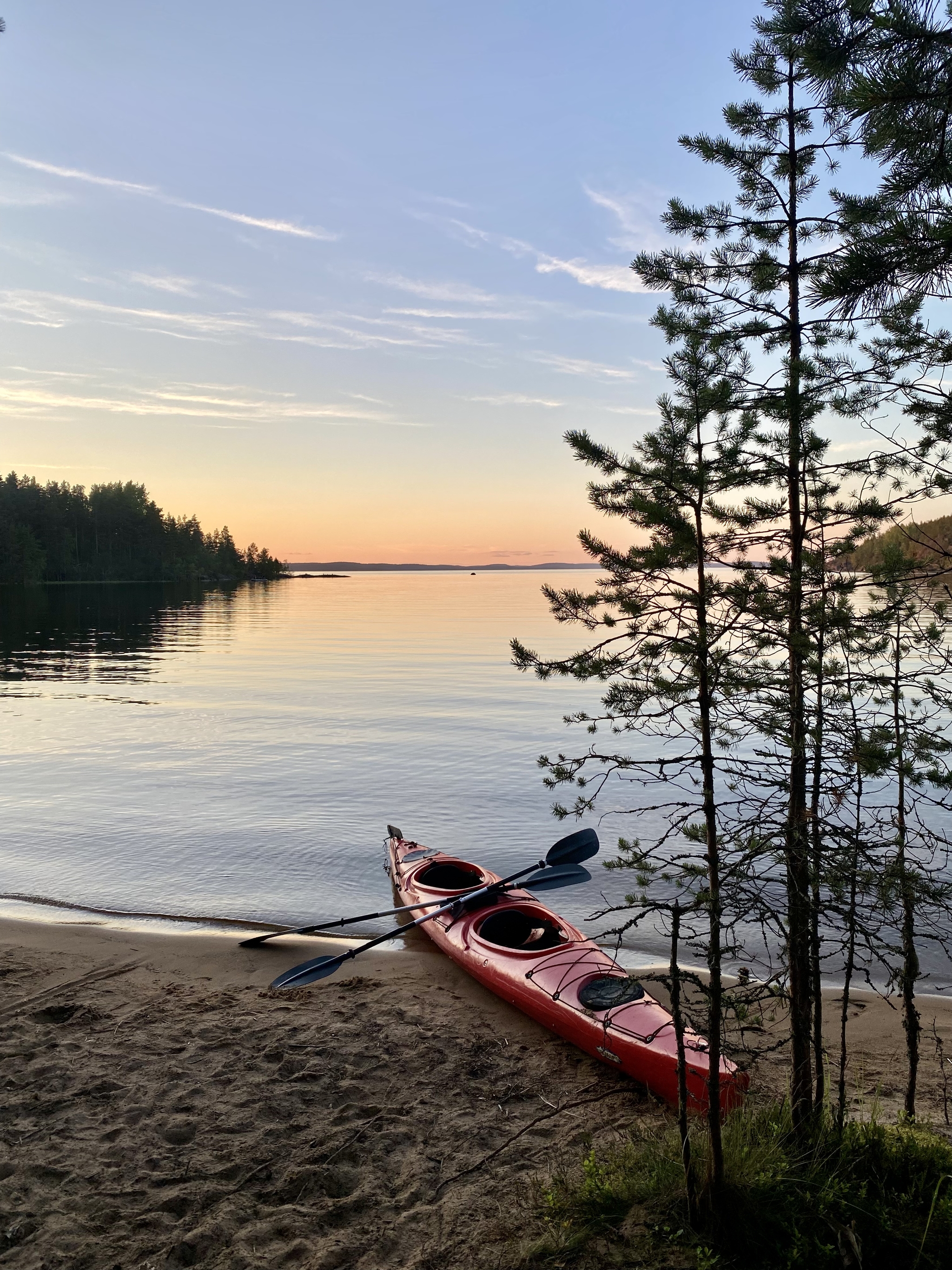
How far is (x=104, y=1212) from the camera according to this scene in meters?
3.79

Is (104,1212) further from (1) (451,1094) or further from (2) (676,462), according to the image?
(2) (676,462)

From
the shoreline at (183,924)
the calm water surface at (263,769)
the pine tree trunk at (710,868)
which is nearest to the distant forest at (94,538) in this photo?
the calm water surface at (263,769)

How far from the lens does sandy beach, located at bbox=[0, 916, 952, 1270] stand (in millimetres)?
3633

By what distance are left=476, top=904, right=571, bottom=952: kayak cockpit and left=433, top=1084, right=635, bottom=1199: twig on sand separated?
1693 millimetres

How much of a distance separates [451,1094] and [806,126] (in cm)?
593

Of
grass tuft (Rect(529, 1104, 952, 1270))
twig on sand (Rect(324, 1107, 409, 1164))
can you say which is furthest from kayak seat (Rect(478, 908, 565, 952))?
grass tuft (Rect(529, 1104, 952, 1270))

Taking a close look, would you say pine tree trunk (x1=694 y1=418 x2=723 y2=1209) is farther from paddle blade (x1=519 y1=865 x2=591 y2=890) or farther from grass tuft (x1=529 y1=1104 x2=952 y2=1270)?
paddle blade (x1=519 y1=865 x2=591 y2=890)

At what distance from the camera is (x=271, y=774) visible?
15703 mm

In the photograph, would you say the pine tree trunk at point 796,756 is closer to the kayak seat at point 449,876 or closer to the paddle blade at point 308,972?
the paddle blade at point 308,972

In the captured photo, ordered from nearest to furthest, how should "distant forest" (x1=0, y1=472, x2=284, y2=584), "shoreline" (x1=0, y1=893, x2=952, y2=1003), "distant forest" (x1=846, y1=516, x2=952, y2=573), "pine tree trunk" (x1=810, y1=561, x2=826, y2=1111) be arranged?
"pine tree trunk" (x1=810, y1=561, x2=826, y2=1111) → "distant forest" (x1=846, y1=516, x2=952, y2=573) → "shoreline" (x1=0, y1=893, x2=952, y2=1003) → "distant forest" (x1=0, y1=472, x2=284, y2=584)

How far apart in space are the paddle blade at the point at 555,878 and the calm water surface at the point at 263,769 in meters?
2.01

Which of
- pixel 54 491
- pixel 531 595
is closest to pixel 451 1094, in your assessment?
pixel 531 595

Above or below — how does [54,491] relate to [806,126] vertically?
above

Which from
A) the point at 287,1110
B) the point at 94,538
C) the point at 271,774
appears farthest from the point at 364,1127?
the point at 94,538
